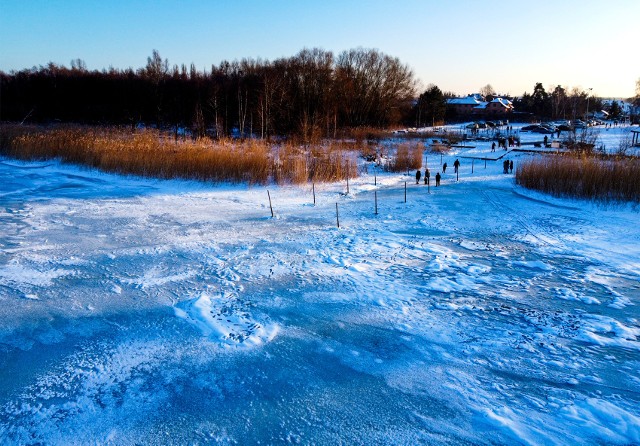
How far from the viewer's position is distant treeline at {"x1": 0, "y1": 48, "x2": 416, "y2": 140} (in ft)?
138

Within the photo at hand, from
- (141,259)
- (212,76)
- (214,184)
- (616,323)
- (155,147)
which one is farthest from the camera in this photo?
(212,76)

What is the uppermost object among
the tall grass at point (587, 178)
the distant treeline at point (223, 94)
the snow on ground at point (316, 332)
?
the distant treeline at point (223, 94)

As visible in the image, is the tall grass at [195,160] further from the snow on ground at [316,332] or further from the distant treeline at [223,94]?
the distant treeline at [223,94]

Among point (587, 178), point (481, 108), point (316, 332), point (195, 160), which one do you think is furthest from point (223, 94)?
point (481, 108)

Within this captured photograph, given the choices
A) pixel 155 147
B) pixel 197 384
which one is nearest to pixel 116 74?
pixel 155 147

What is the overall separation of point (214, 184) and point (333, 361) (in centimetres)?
1228

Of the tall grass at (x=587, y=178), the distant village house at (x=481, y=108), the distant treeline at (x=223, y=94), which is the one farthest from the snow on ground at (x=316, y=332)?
the distant village house at (x=481, y=108)

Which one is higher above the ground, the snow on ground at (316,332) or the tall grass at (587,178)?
the tall grass at (587,178)

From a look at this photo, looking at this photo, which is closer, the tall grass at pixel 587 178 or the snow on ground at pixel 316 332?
the snow on ground at pixel 316 332

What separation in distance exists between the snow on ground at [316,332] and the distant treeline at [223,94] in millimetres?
29382

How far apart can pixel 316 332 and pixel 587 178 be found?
12.6 metres

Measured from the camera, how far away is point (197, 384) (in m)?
4.27

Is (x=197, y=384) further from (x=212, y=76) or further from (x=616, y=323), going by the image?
(x=212, y=76)

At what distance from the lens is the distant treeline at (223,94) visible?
138ft
